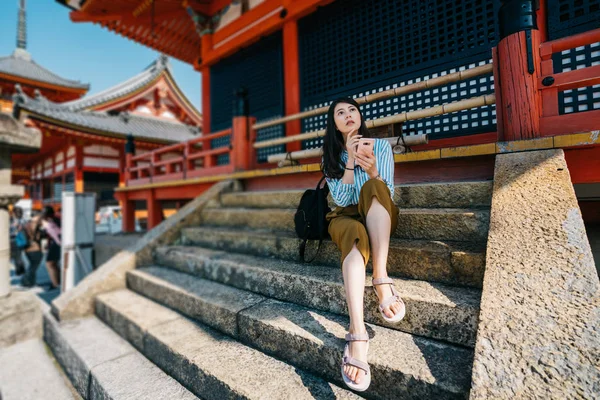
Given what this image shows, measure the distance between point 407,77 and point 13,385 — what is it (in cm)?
524

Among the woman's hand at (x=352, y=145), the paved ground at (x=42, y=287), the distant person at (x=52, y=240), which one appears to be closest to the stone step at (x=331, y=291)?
the woman's hand at (x=352, y=145)

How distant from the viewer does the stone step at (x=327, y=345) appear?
1238mm

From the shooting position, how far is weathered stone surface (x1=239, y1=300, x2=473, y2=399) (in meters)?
1.22

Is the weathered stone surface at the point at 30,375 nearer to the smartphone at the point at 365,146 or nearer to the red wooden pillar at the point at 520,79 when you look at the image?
the smartphone at the point at 365,146

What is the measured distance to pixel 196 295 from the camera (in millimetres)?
2449

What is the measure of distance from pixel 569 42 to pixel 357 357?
2700mm

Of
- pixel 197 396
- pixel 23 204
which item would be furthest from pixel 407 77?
pixel 23 204

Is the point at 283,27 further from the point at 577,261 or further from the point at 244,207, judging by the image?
the point at 577,261

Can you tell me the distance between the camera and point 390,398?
131cm

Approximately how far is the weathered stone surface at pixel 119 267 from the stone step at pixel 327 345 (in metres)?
1.25

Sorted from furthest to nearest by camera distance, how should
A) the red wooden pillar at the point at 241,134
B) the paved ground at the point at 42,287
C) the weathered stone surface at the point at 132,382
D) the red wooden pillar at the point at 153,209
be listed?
the red wooden pillar at the point at 153,209 < the paved ground at the point at 42,287 < the red wooden pillar at the point at 241,134 < the weathered stone surface at the point at 132,382

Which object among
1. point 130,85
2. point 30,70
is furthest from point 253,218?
point 30,70

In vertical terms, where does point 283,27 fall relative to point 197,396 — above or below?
above

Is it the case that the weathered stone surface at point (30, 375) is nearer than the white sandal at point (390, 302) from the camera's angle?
No
